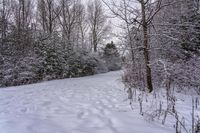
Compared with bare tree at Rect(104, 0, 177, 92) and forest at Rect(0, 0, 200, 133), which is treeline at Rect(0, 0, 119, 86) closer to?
forest at Rect(0, 0, 200, 133)

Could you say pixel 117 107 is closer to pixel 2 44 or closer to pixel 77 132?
pixel 77 132

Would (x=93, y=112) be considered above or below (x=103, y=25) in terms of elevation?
below

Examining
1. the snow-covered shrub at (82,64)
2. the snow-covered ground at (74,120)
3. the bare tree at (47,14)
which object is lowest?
the snow-covered ground at (74,120)

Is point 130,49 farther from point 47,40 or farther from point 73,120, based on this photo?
Result: point 47,40

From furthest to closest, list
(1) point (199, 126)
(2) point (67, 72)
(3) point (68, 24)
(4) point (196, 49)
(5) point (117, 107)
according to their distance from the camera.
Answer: (3) point (68, 24)
(2) point (67, 72)
(4) point (196, 49)
(5) point (117, 107)
(1) point (199, 126)

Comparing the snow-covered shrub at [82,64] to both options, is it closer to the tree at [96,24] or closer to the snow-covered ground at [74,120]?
the tree at [96,24]

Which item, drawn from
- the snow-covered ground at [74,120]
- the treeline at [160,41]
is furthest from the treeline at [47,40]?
the snow-covered ground at [74,120]

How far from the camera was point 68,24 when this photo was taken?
24938mm

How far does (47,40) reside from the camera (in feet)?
48.2

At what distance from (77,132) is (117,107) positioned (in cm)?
175

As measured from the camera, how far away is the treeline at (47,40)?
35.7ft

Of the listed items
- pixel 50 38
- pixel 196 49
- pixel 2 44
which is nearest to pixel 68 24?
pixel 50 38

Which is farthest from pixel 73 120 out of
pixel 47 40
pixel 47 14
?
pixel 47 14

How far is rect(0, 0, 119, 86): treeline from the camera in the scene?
428 inches
